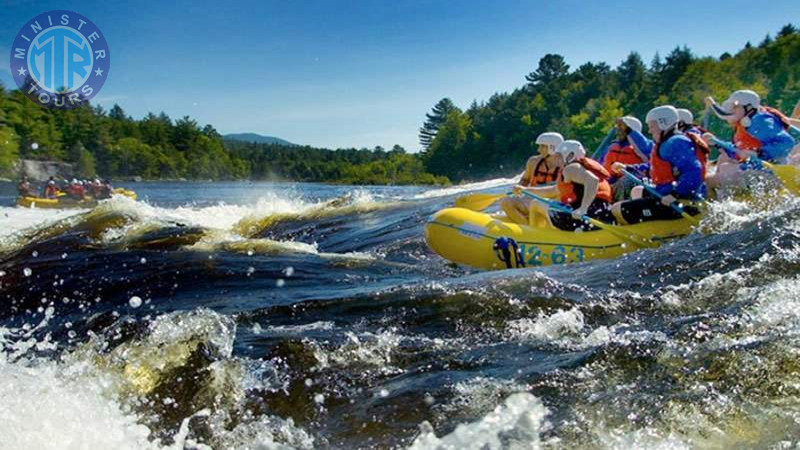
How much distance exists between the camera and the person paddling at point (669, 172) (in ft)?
27.5

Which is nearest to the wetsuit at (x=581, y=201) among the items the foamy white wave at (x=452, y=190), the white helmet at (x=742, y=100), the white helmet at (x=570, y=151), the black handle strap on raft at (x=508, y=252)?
the white helmet at (x=570, y=151)

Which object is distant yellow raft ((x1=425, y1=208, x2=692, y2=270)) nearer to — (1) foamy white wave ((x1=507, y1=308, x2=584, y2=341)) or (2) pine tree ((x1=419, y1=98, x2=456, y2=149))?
(1) foamy white wave ((x1=507, y1=308, x2=584, y2=341))

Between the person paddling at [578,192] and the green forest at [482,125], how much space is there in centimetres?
4710

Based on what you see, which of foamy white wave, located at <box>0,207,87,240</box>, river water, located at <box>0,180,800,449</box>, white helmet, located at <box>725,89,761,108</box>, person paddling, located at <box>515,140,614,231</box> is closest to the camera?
river water, located at <box>0,180,800,449</box>

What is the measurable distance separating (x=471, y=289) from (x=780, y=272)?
257 cm

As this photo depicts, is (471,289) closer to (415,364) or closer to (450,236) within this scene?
(415,364)

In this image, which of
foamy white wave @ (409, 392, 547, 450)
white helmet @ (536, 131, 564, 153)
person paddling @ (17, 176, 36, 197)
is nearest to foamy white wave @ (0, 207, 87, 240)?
person paddling @ (17, 176, 36, 197)

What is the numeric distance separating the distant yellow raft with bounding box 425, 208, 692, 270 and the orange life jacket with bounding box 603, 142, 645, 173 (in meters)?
2.74

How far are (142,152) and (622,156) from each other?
120 meters

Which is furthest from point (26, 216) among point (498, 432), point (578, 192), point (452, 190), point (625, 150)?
point (498, 432)

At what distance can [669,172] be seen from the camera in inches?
336

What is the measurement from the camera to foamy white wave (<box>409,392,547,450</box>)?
320 centimetres

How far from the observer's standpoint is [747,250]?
21.0ft

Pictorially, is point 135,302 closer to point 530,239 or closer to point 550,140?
point 530,239
